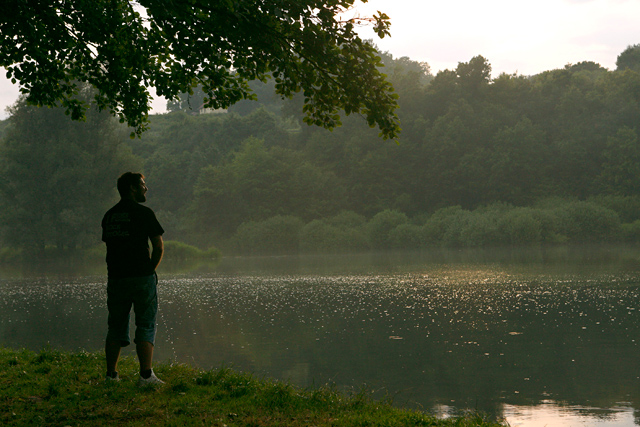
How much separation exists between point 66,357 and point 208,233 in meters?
61.9

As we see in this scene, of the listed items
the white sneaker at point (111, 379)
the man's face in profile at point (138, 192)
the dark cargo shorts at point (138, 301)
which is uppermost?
the man's face in profile at point (138, 192)

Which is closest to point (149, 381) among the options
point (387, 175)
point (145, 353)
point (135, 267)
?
point (145, 353)

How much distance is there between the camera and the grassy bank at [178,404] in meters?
5.69

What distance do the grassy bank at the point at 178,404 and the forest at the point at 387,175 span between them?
4503cm

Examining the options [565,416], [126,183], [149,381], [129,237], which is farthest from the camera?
[565,416]

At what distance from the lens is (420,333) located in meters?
13.4

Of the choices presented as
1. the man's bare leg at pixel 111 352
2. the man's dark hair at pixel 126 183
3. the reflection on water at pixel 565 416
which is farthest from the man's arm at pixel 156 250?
the reflection on water at pixel 565 416

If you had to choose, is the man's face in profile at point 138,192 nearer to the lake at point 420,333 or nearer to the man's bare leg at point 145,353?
the man's bare leg at point 145,353

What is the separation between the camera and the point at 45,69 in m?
10.5

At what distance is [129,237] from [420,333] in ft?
27.4

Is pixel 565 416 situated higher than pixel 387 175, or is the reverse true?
pixel 387 175

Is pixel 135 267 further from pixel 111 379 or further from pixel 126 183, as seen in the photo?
pixel 111 379

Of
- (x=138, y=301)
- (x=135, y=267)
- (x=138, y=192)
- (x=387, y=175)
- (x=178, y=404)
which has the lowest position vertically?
(x=178, y=404)

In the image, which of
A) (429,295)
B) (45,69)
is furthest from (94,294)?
(45,69)
